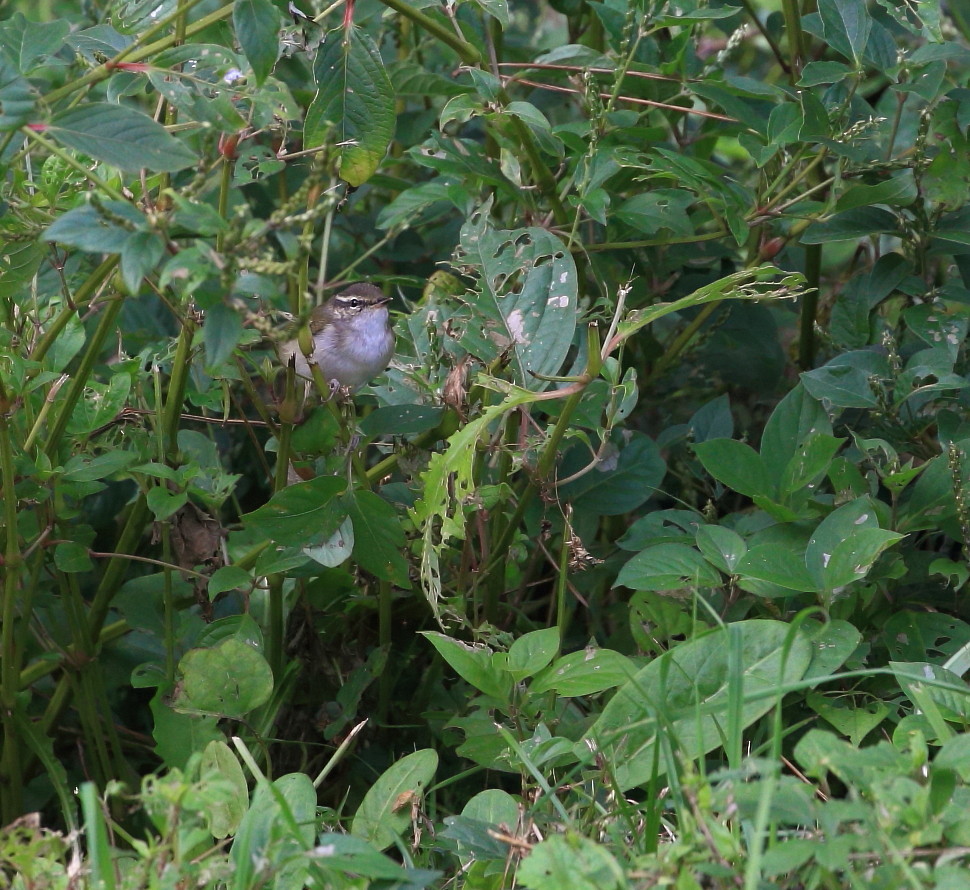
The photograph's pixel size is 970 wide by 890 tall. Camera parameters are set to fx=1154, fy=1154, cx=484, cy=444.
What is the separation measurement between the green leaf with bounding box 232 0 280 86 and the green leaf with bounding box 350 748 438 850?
1.30 m

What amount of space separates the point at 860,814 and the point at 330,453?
1.39 m

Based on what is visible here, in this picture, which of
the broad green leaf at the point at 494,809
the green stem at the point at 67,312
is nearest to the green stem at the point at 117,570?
the green stem at the point at 67,312

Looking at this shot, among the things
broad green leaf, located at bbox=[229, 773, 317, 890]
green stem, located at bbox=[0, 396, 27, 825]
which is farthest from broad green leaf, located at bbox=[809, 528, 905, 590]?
green stem, located at bbox=[0, 396, 27, 825]

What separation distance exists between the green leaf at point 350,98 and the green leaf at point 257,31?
297 millimetres

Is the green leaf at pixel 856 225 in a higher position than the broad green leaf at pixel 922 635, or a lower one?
higher

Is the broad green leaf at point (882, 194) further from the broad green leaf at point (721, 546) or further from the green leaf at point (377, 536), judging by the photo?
the green leaf at point (377, 536)

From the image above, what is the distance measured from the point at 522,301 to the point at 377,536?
0.59 m

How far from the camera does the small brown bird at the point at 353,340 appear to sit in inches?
132

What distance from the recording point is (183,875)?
1.78m

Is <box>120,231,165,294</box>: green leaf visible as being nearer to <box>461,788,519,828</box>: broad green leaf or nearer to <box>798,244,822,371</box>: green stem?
<box>461,788,519,828</box>: broad green leaf

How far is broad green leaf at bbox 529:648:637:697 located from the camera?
221 centimetres

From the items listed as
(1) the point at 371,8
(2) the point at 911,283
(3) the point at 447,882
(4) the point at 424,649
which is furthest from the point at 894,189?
(3) the point at 447,882

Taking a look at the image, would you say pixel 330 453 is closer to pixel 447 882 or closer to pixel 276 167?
pixel 276 167

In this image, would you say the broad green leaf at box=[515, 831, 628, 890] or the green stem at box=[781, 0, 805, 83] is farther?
the green stem at box=[781, 0, 805, 83]
